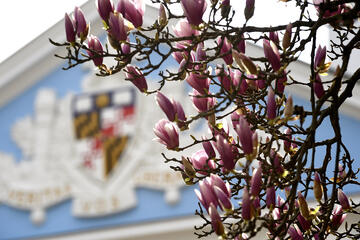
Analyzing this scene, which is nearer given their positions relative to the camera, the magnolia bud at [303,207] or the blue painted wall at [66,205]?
the magnolia bud at [303,207]

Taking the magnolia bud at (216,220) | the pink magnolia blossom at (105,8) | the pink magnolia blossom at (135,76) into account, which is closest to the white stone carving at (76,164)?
the pink magnolia blossom at (135,76)

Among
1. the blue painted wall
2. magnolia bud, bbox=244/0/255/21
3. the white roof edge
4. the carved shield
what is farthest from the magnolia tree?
the white roof edge

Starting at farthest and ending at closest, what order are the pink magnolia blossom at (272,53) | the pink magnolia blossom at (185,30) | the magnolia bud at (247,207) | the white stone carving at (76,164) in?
the white stone carving at (76,164), the pink magnolia blossom at (185,30), the pink magnolia blossom at (272,53), the magnolia bud at (247,207)

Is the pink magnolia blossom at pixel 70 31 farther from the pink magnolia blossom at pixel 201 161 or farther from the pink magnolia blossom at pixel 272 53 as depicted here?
the pink magnolia blossom at pixel 272 53

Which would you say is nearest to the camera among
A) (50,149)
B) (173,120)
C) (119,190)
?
(173,120)

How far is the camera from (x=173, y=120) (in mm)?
2611

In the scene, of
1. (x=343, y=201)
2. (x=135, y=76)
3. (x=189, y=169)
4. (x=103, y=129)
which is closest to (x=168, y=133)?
(x=189, y=169)

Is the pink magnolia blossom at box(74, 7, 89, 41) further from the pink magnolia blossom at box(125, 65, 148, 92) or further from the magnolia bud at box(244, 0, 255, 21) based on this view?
the magnolia bud at box(244, 0, 255, 21)

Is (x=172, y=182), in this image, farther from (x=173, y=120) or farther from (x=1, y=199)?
(x=173, y=120)

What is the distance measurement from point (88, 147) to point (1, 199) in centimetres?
189

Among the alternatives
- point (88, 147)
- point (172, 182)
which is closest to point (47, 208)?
point (88, 147)

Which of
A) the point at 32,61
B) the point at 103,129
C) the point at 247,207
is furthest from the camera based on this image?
the point at 32,61

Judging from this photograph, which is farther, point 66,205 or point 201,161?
point 66,205

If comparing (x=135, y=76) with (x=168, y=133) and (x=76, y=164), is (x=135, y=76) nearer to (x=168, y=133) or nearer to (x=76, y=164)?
(x=168, y=133)
